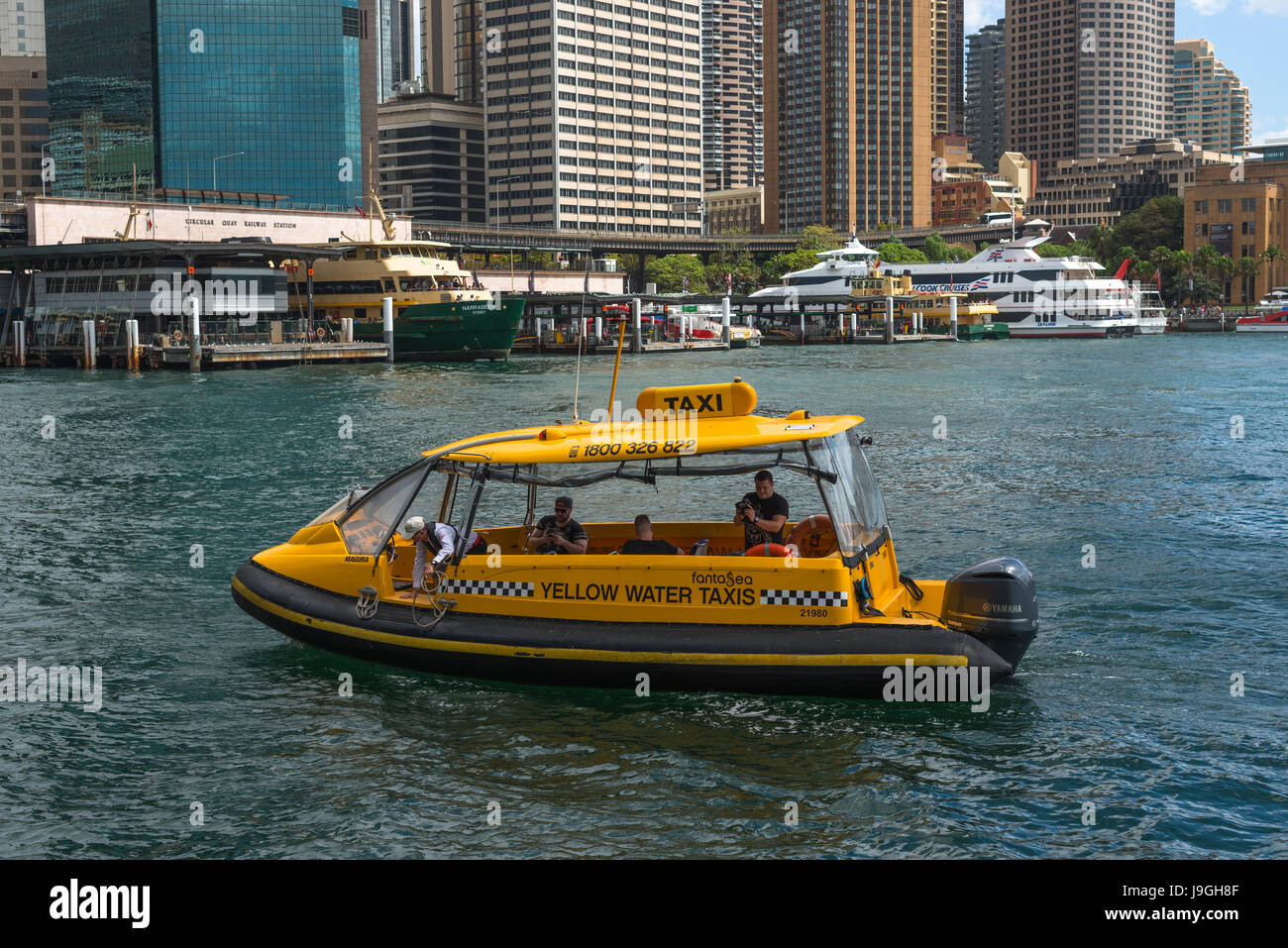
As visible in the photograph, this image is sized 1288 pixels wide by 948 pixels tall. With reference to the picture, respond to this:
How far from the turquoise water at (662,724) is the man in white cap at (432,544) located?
51.8 inches

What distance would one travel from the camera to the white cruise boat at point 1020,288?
430 feet

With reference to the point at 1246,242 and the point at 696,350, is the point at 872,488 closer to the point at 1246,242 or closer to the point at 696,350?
the point at 696,350

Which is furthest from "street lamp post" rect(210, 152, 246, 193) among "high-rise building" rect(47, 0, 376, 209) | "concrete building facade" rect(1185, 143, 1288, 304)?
"concrete building facade" rect(1185, 143, 1288, 304)

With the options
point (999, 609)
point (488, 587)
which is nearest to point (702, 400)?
point (488, 587)

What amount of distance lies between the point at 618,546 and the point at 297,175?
146313mm

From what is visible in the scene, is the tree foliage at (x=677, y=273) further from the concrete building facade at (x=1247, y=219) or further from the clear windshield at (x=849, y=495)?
the clear windshield at (x=849, y=495)

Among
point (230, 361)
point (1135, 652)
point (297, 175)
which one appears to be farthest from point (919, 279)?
point (1135, 652)

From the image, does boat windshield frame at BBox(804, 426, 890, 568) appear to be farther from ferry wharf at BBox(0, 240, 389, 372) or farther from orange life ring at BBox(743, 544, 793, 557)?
ferry wharf at BBox(0, 240, 389, 372)

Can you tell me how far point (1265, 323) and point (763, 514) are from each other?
438ft

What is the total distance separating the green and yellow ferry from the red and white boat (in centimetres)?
8108

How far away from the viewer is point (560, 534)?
14703 millimetres

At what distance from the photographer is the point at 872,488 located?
14906mm

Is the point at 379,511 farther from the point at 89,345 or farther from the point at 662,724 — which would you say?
the point at 89,345
